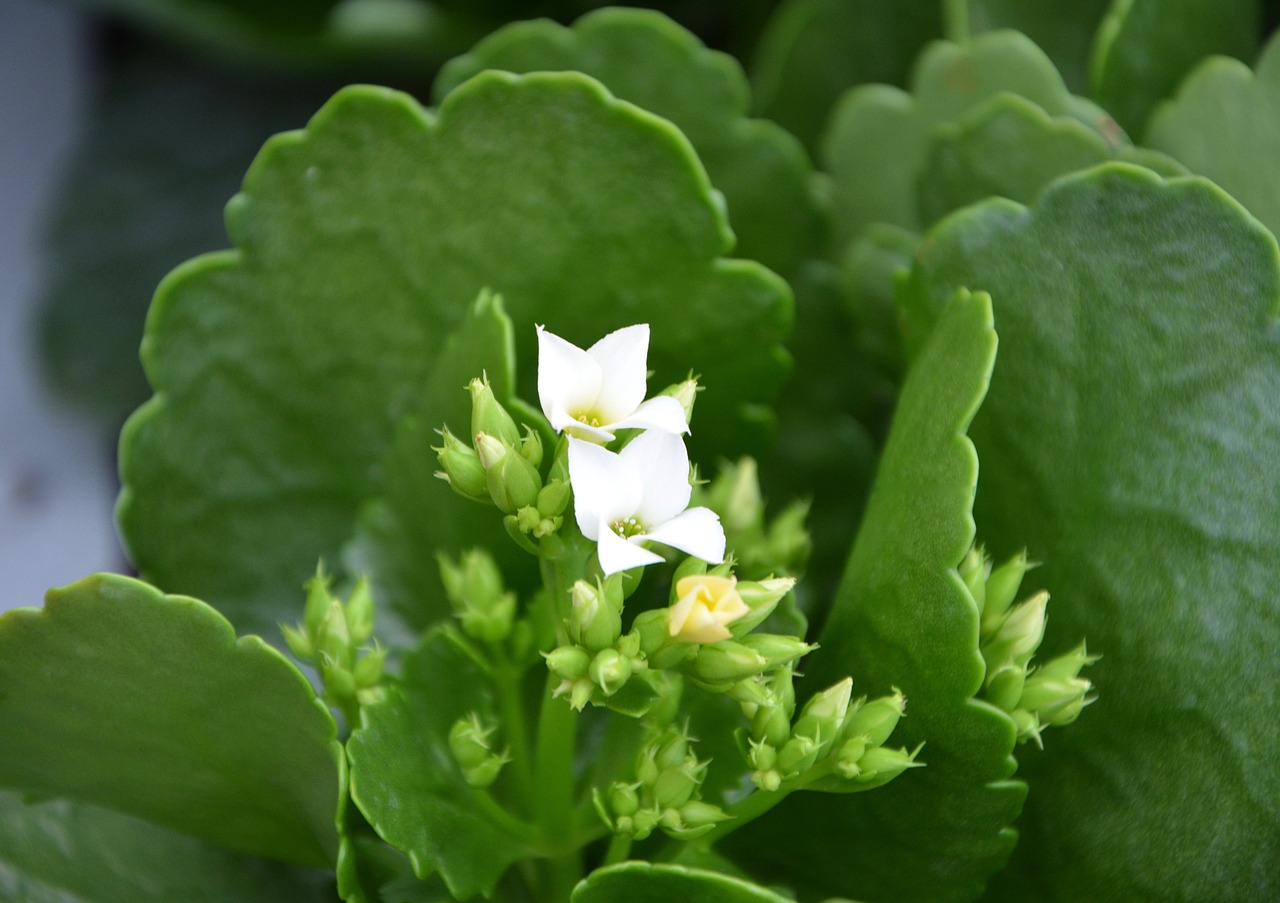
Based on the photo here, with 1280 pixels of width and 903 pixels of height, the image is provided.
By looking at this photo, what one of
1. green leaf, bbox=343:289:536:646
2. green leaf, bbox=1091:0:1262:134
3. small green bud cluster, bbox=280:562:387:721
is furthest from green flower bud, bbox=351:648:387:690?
green leaf, bbox=1091:0:1262:134

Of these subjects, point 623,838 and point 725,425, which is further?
point 725,425

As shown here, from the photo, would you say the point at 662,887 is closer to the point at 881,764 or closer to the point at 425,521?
the point at 881,764

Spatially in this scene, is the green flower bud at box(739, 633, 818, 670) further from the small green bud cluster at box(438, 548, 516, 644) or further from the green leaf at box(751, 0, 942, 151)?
the green leaf at box(751, 0, 942, 151)

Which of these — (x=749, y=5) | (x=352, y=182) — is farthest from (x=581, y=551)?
(x=749, y=5)

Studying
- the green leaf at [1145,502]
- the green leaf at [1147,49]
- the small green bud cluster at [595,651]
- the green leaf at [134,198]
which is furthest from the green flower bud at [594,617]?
the green leaf at [134,198]

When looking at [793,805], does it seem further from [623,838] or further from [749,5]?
[749,5]

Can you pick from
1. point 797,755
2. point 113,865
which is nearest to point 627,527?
point 797,755
